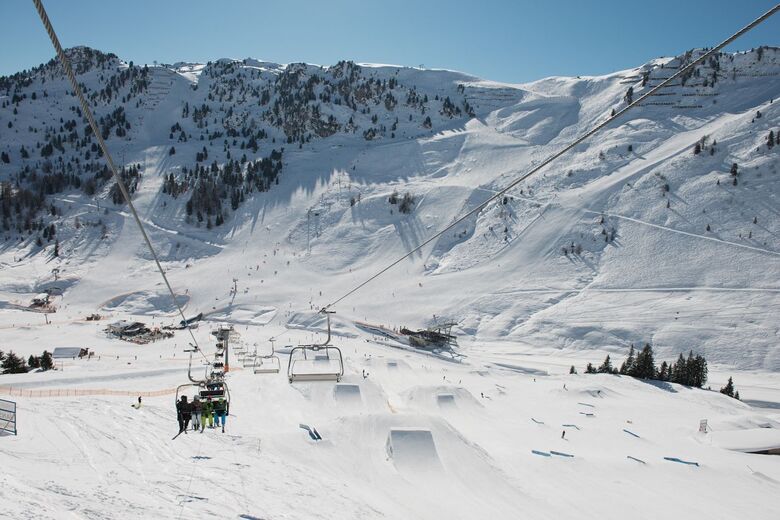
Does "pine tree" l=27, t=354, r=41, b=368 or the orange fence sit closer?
the orange fence

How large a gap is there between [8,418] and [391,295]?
51.8 m

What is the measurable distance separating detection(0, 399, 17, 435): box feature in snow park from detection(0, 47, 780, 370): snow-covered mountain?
42418mm

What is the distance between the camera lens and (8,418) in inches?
533

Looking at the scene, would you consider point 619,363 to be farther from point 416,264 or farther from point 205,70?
point 205,70

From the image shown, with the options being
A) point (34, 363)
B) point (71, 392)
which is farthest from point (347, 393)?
point (34, 363)

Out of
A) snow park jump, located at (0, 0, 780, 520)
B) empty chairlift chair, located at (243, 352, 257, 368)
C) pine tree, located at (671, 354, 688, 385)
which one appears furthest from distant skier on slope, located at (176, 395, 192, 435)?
pine tree, located at (671, 354, 688, 385)

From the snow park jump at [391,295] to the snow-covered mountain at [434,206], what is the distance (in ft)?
1.60

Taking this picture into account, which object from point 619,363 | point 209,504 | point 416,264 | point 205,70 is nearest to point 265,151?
point 416,264

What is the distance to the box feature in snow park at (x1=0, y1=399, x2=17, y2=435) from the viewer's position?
12984 mm

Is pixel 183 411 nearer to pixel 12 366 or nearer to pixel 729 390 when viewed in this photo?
pixel 12 366

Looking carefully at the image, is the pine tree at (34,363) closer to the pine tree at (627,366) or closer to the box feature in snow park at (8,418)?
the box feature in snow park at (8,418)

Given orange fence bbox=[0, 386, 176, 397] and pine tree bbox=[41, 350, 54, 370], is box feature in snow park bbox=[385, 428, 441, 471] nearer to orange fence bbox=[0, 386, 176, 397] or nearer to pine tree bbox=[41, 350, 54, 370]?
orange fence bbox=[0, 386, 176, 397]

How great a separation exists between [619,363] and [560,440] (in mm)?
24667

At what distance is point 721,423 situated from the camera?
31797 mm
